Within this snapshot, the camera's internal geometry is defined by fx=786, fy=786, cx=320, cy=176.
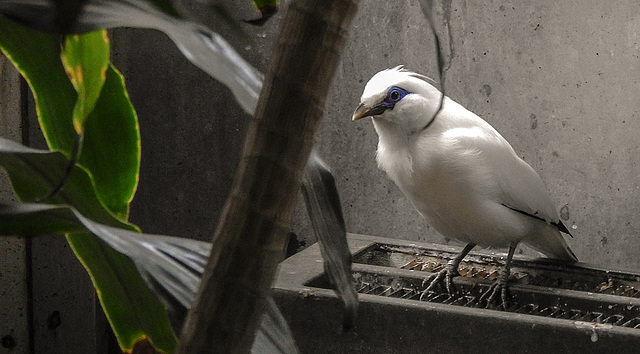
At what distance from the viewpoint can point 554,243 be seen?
2014 mm

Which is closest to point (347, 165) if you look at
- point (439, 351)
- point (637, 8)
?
point (637, 8)

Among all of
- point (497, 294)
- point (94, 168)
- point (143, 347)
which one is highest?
point (94, 168)

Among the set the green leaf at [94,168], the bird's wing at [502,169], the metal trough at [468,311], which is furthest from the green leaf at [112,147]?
the bird's wing at [502,169]

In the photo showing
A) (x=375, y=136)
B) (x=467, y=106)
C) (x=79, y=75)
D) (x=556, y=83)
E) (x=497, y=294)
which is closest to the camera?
(x=79, y=75)

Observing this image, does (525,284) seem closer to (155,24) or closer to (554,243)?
(554,243)

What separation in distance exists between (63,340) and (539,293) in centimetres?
161

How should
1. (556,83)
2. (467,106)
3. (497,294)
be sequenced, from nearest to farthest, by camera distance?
(497,294) < (556,83) < (467,106)

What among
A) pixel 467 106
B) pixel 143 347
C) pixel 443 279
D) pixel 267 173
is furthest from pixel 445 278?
pixel 267 173

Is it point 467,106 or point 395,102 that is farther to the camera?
point 467,106

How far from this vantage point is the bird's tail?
200 cm

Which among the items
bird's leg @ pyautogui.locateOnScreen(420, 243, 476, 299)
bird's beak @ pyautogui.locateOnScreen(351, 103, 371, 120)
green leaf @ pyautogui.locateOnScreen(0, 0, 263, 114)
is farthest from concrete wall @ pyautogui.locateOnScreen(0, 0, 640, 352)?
green leaf @ pyautogui.locateOnScreen(0, 0, 263, 114)

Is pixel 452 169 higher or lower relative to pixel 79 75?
lower

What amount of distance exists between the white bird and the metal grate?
5cm

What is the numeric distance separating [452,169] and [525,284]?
32 centimetres
